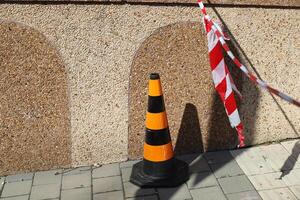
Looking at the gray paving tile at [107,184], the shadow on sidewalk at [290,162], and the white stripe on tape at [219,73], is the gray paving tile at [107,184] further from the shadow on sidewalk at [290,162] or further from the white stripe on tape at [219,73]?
the shadow on sidewalk at [290,162]

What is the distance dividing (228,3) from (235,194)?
64.5 inches

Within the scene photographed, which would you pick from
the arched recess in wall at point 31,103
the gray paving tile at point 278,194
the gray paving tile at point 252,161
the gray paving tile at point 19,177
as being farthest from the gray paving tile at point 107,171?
the gray paving tile at point 278,194

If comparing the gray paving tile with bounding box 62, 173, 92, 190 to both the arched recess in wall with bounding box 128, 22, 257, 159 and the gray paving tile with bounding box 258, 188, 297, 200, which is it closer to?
the arched recess in wall with bounding box 128, 22, 257, 159

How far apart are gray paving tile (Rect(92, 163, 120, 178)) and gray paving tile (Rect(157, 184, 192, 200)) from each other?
49 centimetres

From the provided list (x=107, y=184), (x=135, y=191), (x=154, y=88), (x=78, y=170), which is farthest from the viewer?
(x=78, y=170)

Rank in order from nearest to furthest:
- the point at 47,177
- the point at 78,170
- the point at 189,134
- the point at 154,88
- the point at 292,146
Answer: the point at 154,88 < the point at 47,177 < the point at 78,170 < the point at 189,134 < the point at 292,146

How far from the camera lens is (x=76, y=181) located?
3.72m

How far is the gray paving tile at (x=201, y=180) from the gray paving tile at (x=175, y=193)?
69 mm

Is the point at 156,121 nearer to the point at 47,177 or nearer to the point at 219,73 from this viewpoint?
the point at 219,73

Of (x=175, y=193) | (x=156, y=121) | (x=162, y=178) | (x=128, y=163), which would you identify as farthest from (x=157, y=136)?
(x=128, y=163)

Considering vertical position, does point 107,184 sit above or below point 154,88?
below

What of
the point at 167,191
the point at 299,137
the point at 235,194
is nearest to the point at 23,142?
the point at 167,191

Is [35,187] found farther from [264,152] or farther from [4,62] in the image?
[264,152]

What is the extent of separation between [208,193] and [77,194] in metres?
1.09
